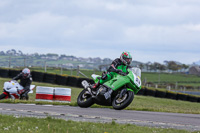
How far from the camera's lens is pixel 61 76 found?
25.0m

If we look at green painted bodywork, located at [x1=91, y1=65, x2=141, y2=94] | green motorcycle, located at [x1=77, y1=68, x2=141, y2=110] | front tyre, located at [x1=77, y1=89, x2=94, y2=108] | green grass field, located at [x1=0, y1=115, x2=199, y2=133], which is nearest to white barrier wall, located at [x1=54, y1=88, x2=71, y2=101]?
front tyre, located at [x1=77, y1=89, x2=94, y2=108]

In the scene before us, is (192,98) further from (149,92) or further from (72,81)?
(72,81)

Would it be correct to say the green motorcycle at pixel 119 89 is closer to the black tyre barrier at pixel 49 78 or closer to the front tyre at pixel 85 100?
the front tyre at pixel 85 100

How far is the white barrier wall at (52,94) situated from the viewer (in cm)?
1451

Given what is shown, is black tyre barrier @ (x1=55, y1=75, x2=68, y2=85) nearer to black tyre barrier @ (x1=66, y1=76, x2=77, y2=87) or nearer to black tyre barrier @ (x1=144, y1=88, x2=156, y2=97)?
black tyre barrier @ (x1=66, y1=76, x2=77, y2=87)

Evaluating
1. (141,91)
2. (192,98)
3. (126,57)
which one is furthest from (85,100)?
(192,98)

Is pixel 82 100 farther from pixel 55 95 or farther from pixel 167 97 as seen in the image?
pixel 167 97

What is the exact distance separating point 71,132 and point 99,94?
3.06 metres

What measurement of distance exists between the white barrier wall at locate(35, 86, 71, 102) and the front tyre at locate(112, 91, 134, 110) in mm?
5961

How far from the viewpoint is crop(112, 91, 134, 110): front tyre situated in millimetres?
8630

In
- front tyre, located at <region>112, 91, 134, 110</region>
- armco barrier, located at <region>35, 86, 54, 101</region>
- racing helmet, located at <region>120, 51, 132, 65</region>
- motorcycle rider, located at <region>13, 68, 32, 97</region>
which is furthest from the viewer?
armco barrier, located at <region>35, 86, 54, 101</region>

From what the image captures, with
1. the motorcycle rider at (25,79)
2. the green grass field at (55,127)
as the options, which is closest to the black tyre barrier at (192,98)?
the motorcycle rider at (25,79)

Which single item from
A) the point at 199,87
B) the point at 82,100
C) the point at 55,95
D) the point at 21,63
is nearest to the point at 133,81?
the point at 82,100

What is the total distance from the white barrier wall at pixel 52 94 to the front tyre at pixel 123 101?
19.6ft
